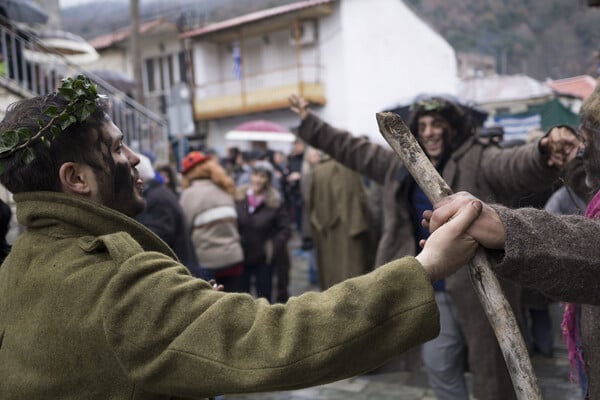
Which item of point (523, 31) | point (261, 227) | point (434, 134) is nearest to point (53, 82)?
point (261, 227)

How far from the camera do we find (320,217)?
6.33 meters

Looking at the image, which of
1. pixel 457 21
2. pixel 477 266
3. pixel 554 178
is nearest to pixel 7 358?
pixel 477 266

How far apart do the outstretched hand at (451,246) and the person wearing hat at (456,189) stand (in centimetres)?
166

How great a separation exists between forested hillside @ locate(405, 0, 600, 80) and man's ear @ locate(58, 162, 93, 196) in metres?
37.2

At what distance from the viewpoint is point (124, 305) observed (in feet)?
4.21

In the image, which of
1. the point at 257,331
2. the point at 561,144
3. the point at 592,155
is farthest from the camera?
the point at 561,144

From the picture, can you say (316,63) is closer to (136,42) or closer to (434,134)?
(136,42)

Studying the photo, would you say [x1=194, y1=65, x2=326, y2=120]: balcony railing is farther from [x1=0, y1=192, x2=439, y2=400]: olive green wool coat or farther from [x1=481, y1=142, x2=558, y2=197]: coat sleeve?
[x1=0, y1=192, x2=439, y2=400]: olive green wool coat

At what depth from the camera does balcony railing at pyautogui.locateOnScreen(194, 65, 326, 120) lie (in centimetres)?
2206

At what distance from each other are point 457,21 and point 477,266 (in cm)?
4894

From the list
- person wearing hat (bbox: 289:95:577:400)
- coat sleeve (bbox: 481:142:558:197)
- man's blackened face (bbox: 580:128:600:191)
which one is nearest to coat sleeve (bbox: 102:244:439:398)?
man's blackened face (bbox: 580:128:600:191)

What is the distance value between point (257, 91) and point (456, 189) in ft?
67.2

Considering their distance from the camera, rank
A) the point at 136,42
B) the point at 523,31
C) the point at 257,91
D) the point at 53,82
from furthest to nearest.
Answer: the point at 523,31
the point at 257,91
the point at 136,42
the point at 53,82

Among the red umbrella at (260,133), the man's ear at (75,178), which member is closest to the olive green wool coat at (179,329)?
the man's ear at (75,178)
